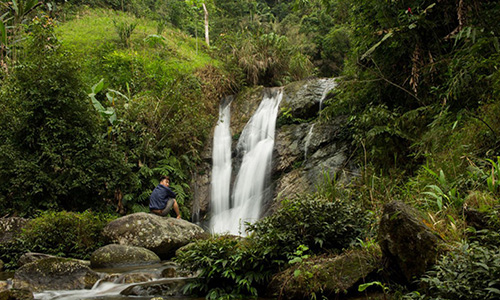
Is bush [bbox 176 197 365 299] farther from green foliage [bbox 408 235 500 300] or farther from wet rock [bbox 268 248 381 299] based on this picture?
green foliage [bbox 408 235 500 300]

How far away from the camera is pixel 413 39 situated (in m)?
7.58

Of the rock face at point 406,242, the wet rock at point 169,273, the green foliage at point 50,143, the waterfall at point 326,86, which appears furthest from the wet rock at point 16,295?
the waterfall at point 326,86

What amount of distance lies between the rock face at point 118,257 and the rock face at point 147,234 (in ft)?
2.81

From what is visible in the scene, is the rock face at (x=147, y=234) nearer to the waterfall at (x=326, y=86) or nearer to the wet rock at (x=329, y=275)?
the wet rock at (x=329, y=275)

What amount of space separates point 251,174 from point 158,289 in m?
7.40

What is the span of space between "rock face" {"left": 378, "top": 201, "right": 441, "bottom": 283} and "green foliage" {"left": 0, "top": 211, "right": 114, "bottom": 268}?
7.76 m

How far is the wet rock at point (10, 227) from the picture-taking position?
8762 millimetres

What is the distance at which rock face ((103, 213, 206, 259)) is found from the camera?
8.84m

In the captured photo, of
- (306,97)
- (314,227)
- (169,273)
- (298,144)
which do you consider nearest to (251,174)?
(298,144)

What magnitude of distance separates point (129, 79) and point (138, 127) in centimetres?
429

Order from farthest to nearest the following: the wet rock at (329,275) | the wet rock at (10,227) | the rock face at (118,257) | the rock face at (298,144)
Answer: the rock face at (298,144)
the wet rock at (10,227)
the rock face at (118,257)
the wet rock at (329,275)

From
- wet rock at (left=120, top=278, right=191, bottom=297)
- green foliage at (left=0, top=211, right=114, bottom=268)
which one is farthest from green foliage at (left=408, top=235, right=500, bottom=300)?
green foliage at (left=0, top=211, right=114, bottom=268)

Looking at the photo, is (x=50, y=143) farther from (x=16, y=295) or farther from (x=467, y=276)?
(x=467, y=276)

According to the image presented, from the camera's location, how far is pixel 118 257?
761 cm
